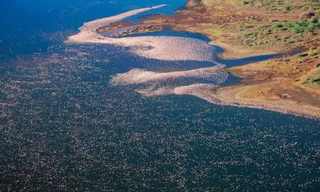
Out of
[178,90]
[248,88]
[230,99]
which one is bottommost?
[230,99]

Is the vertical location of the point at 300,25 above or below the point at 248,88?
above

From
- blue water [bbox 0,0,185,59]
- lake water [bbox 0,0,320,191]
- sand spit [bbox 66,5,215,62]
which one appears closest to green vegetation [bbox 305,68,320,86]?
lake water [bbox 0,0,320,191]

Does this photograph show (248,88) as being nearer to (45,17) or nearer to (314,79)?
(314,79)

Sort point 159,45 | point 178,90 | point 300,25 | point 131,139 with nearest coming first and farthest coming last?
point 131,139 → point 178,90 → point 159,45 → point 300,25

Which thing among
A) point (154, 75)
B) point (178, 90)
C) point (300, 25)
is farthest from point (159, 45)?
point (178, 90)

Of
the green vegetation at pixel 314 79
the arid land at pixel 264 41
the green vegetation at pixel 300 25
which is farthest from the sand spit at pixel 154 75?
the green vegetation at pixel 300 25

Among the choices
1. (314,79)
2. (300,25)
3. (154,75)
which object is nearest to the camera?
(314,79)

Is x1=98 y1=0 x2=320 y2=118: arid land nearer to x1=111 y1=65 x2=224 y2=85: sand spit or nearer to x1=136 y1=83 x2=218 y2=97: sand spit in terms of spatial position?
x1=136 y1=83 x2=218 y2=97: sand spit
